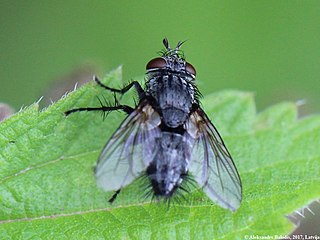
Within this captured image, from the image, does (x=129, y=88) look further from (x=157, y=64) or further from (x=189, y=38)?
(x=189, y=38)

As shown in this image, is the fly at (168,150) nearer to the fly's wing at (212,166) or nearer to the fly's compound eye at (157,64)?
the fly's wing at (212,166)

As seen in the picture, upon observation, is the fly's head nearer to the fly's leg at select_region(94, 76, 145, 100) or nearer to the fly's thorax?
the fly's thorax

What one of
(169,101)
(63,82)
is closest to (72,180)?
(169,101)

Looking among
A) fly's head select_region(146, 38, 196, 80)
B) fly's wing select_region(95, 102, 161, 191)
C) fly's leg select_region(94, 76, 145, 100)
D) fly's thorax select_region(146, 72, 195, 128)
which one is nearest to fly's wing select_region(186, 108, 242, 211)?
fly's thorax select_region(146, 72, 195, 128)

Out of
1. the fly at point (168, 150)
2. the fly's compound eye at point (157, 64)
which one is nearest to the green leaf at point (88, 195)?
the fly at point (168, 150)

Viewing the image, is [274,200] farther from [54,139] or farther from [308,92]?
[308,92]

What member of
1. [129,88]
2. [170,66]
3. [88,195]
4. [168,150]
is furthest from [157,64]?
[88,195]

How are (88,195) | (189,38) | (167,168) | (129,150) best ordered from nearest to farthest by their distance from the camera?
(129,150) < (167,168) < (88,195) < (189,38)
